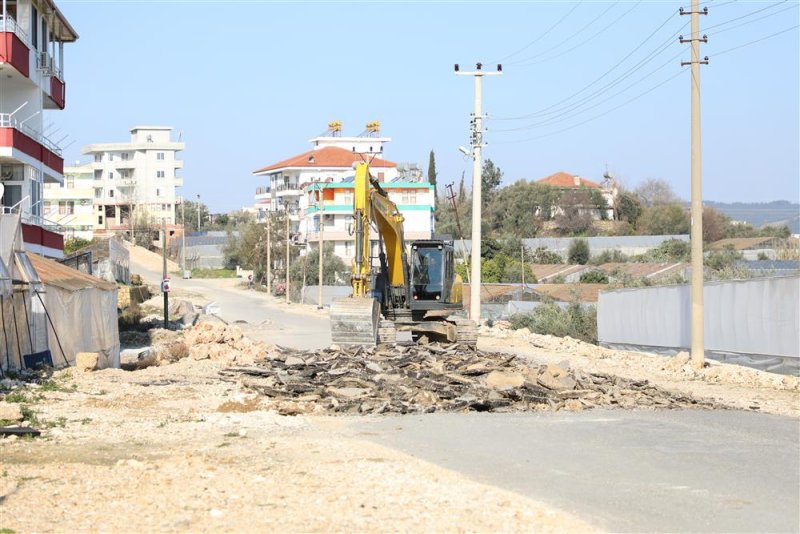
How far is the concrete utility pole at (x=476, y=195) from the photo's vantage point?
1766 inches

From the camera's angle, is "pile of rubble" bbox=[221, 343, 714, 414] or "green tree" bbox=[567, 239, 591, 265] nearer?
"pile of rubble" bbox=[221, 343, 714, 414]

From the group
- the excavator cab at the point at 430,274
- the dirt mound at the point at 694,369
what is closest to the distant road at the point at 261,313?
the excavator cab at the point at 430,274

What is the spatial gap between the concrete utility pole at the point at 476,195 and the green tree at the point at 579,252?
51940 mm

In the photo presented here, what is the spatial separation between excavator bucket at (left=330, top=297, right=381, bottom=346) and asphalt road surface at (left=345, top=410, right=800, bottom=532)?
34.0 ft

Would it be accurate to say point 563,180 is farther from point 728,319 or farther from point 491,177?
point 728,319

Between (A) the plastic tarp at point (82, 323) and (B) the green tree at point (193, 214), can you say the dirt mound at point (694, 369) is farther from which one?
(B) the green tree at point (193, 214)

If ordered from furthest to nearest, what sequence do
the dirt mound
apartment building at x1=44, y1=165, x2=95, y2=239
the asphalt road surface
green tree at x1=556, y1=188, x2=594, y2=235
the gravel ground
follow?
apartment building at x1=44, y1=165, x2=95, y2=239, green tree at x1=556, y1=188, x2=594, y2=235, the dirt mound, the asphalt road surface, the gravel ground

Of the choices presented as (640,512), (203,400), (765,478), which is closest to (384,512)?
(640,512)

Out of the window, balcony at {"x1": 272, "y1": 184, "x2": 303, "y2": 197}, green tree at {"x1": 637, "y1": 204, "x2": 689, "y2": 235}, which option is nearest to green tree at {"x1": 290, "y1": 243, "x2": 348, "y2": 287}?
green tree at {"x1": 637, "y1": 204, "x2": 689, "y2": 235}

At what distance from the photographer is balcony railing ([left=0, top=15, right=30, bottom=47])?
35.1 meters

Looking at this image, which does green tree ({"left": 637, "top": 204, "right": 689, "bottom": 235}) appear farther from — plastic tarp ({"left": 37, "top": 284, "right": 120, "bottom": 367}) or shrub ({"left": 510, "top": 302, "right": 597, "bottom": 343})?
plastic tarp ({"left": 37, "top": 284, "right": 120, "bottom": 367})

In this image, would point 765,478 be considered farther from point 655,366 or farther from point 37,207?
point 37,207

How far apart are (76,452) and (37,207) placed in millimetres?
26180

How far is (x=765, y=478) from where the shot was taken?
1224 cm
